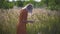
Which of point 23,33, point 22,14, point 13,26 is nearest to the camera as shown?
point 22,14

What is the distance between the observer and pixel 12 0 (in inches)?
119

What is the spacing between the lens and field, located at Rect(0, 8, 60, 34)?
295 cm

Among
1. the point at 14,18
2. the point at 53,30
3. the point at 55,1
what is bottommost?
the point at 53,30

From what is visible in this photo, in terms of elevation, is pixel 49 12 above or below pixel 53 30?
above

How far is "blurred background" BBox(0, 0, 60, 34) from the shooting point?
9.68 ft

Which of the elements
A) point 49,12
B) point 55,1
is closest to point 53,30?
point 49,12

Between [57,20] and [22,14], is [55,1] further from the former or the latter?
[22,14]

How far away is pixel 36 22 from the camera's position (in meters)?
2.99

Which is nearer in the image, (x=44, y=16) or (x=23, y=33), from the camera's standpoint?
(x=23, y=33)

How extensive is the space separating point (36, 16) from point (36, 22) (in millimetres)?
115

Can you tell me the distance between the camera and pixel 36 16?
9.98 ft

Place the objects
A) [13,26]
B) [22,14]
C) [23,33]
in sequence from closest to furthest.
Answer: [22,14] → [23,33] → [13,26]

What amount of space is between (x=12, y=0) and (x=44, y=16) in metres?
0.62

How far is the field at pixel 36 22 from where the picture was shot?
295 centimetres
